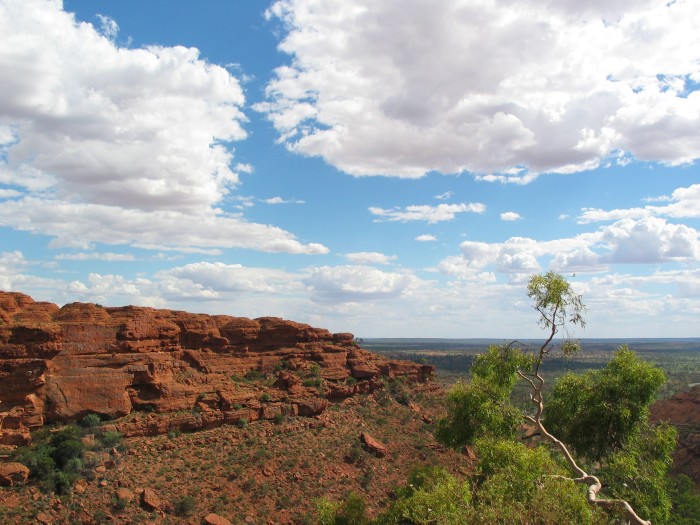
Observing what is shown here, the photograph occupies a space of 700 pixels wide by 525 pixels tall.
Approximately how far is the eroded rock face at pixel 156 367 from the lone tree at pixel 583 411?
2605 centimetres

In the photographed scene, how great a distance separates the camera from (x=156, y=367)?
3738 cm

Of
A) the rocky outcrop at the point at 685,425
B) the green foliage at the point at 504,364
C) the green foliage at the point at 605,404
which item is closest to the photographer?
the green foliage at the point at 605,404

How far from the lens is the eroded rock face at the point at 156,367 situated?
3250cm

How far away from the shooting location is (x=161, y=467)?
3130cm

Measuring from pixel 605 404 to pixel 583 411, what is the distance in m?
0.78

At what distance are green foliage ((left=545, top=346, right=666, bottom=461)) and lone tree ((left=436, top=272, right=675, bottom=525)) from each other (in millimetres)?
24

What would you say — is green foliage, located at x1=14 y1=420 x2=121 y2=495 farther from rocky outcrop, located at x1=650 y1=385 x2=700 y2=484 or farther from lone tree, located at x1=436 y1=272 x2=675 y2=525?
rocky outcrop, located at x1=650 y1=385 x2=700 y2=484

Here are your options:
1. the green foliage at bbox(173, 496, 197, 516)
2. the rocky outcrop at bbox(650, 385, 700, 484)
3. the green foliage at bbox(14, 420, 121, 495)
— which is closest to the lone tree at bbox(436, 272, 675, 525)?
the green foliage at bbox(173, 496, 197, 516)

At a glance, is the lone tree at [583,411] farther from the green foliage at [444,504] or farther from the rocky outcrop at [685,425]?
the rocky outcrop at [685,425]

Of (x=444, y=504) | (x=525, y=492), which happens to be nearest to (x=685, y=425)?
(x=525, y=492)

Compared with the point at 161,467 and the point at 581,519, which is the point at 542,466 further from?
the point at 161,467

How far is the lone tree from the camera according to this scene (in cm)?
1284

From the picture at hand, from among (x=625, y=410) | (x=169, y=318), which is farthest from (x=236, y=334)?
(x=625, y=410)

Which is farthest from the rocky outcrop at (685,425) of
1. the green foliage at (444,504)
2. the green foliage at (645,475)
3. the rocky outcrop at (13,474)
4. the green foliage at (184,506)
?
the rocky outcrop at (13,474)
